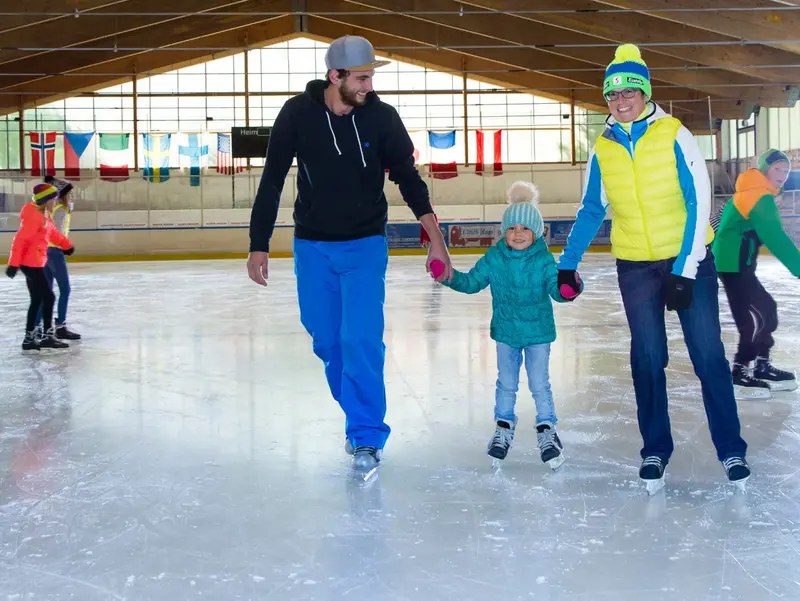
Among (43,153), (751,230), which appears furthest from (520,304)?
(43,153)

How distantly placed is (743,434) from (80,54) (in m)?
25.8

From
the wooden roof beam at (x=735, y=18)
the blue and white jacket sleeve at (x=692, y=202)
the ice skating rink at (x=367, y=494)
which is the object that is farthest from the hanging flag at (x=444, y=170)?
the blue and white jacket sleeve at (x=692, y=202)

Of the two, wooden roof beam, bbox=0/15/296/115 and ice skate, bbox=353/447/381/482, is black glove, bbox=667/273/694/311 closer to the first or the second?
ice skate, bbox=353/447/381/482

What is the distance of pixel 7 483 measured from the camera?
10.9 ft

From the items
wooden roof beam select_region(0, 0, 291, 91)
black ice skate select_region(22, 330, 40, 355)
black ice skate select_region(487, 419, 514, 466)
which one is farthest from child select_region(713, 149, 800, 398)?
wooden roof beam select_region(0, 0, 291, 91)

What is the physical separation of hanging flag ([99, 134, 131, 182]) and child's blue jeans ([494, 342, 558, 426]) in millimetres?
22394

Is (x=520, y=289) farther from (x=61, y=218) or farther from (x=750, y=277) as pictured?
(x=61, y=218)

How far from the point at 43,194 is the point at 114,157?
2305 cm

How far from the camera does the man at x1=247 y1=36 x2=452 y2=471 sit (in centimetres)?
351

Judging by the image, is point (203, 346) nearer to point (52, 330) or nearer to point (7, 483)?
point (52, 330)

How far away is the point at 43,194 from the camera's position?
7207 millimetres

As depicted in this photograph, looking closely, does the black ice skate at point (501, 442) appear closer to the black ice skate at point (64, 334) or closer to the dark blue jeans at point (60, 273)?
the black ice skate at point (64, 334)

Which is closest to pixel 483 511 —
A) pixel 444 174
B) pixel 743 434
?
pixel 743 434

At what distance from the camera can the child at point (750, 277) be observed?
466 centimetres
